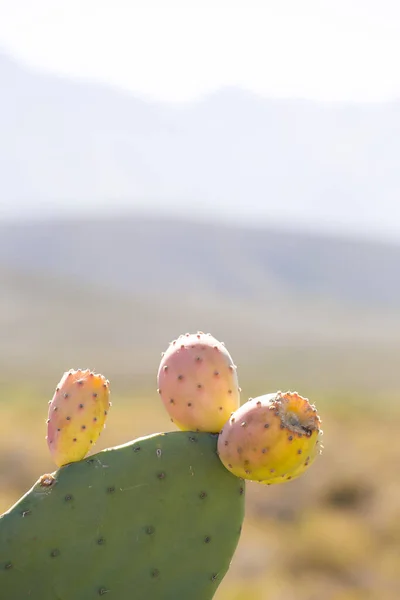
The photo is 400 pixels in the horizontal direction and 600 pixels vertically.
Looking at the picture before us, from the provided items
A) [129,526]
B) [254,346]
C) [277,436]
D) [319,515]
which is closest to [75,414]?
[129,526]

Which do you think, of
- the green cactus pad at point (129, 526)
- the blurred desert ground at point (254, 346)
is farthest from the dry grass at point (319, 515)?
the green cactus pad at point (129, 526)

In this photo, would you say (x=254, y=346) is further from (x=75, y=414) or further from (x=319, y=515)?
(x=75, y=414)

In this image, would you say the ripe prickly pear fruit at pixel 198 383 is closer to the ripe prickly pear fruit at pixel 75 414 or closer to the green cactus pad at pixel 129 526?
the green cactus pad at pixel 129 526

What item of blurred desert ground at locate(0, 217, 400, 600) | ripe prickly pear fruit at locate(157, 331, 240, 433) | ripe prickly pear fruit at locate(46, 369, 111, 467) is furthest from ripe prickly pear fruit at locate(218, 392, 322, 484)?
blurred desert ground at locate(0, 217, 400, 600)

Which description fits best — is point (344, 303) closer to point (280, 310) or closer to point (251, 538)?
point (280, 310)

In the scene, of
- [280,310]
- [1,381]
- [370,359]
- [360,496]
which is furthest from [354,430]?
[280,310]
